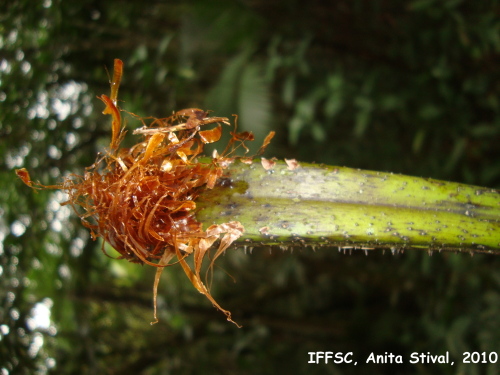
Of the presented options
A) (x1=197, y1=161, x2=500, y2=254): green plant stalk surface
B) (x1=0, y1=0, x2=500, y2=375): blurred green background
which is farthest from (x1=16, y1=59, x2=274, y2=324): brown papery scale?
(x1=0, y1=0, x2=500, y2=375): blurred green background

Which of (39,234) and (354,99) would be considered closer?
(39,234)

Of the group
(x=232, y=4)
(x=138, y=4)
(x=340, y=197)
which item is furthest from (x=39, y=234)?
(x=340, y=197)

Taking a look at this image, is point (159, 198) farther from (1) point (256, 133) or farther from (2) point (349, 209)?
(1) point (256, 133)

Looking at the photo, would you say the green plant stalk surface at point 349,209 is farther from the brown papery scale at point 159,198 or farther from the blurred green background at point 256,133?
the blurred green background at point 256,133

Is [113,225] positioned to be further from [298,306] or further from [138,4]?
[298,306]

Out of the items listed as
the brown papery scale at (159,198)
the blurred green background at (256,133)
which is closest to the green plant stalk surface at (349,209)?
the brown papery scale at (159,198)

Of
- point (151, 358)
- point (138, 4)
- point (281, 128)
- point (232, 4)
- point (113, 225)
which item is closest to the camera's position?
point (113, 225)

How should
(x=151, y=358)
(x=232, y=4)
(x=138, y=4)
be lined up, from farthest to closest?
(x=151, y=358) < (x=138, y=4) < (x=232, y=4)

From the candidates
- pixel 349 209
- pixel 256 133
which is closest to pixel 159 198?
pixel 349 209

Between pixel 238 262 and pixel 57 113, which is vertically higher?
pixel 57 113
